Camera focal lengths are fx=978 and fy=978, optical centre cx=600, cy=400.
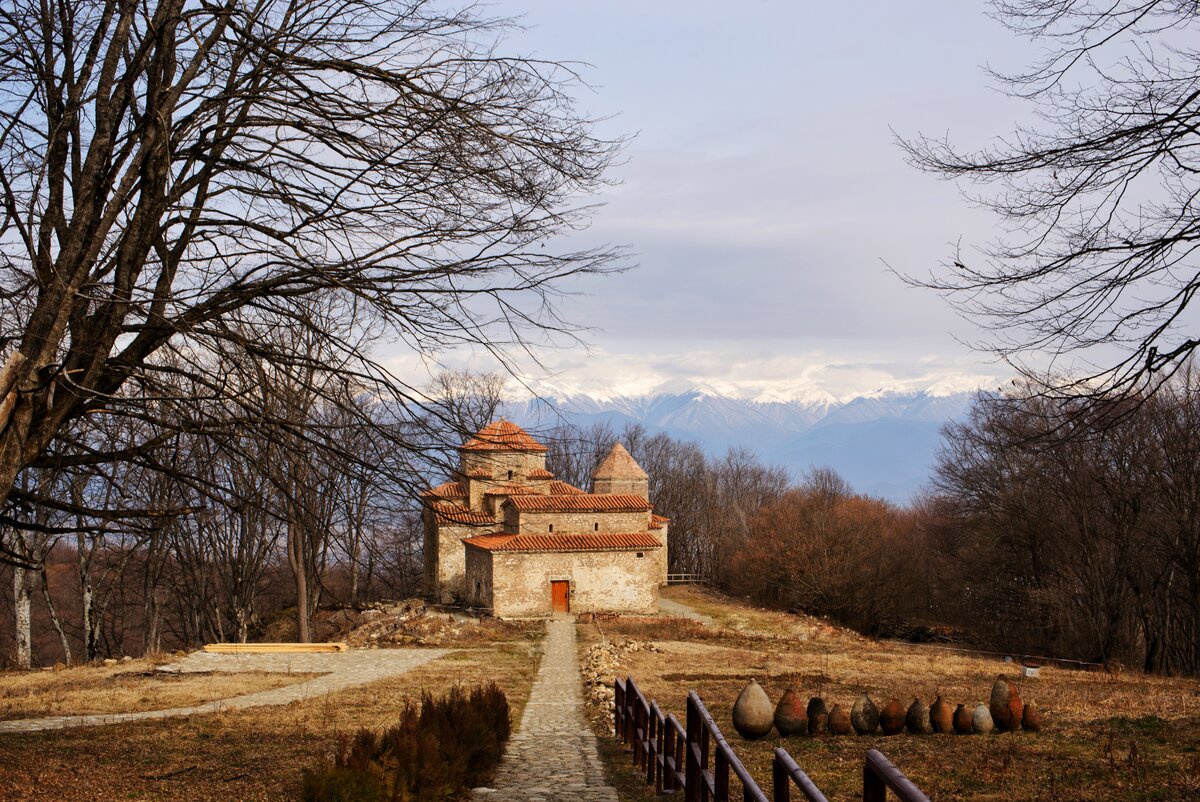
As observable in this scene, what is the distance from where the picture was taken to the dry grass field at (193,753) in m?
7.54

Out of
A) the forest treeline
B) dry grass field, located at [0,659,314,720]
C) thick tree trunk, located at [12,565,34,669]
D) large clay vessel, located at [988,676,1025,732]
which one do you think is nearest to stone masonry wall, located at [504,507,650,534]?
the forest treeline

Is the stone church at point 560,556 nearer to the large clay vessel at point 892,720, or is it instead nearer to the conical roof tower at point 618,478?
the conical roof tower at point 618,478

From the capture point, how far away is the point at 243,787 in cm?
796

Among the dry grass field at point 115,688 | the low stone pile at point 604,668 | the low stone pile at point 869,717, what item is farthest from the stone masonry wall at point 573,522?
the low stone pile at point 869,717

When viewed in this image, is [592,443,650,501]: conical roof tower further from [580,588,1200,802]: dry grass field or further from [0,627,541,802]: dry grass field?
[0,627,541,802]: dry grass field

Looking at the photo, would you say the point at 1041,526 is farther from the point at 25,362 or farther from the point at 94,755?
the point at 25,362

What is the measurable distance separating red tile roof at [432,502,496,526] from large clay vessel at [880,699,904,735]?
7.35 metres

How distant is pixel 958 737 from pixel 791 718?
206 centimetres

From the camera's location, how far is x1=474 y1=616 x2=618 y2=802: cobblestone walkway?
838cm

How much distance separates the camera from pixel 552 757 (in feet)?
35.5

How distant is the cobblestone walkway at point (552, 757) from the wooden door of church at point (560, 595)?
1877 centimetres

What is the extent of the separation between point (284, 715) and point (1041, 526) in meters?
35.1

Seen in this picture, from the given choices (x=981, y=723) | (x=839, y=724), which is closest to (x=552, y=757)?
(x=839, y=724)

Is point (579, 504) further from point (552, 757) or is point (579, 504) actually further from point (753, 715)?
point (552, 757)
